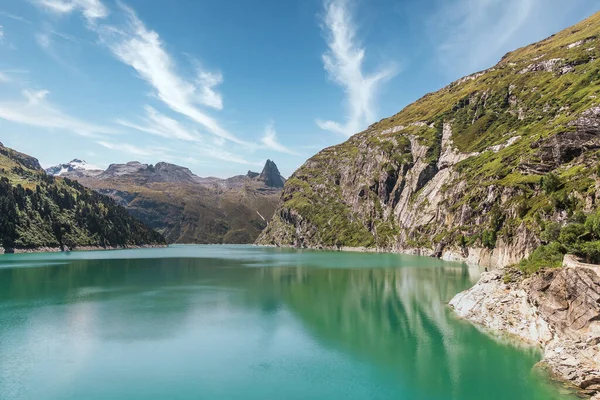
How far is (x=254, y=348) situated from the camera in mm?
43438

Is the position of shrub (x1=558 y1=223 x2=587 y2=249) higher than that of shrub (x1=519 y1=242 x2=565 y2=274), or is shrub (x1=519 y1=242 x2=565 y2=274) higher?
shrub (x1=558 y1=223 x2=587 y2=249)

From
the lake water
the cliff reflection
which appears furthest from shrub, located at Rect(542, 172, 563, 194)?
the lake water

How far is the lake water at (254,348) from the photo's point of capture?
105ft

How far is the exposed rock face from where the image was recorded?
3144cm

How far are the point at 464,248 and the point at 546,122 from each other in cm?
7390

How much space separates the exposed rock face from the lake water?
97.2 inches

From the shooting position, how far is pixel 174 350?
42.5 meters

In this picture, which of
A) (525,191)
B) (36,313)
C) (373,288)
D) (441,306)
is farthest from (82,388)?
(525,191)

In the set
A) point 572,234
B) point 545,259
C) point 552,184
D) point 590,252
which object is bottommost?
point 545,259

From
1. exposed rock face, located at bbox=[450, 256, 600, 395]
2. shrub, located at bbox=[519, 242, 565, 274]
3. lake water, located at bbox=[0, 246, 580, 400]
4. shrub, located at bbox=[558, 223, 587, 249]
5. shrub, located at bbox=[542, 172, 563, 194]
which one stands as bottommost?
lake water, located at bbox=[0, 246, 580, 400]

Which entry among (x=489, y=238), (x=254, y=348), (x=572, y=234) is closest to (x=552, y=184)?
(x=489, y=238)

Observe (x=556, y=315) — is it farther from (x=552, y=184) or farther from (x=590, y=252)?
(x=552, y=184)

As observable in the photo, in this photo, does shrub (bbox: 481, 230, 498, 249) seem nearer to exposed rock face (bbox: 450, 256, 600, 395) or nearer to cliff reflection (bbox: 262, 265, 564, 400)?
cliff reflection (bbox: 262, 265, 564, 400)

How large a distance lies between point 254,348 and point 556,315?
31.5 meters
